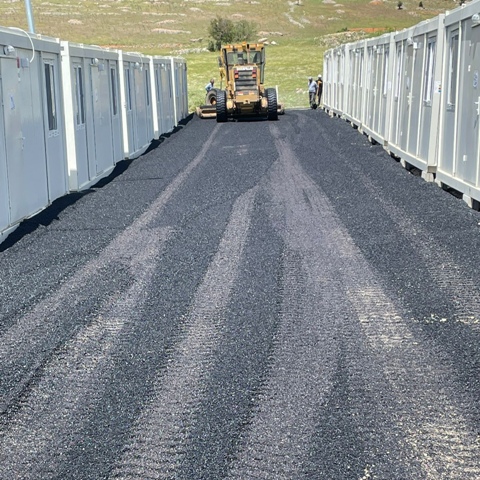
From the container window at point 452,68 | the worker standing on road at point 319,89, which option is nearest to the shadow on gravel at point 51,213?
the container window at point 452,68

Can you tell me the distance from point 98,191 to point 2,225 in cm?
414

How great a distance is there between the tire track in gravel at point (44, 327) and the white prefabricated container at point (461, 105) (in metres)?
4.80

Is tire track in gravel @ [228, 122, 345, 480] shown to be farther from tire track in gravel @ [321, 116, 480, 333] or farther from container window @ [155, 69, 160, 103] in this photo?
container window @ [155, 69, 160, 103]

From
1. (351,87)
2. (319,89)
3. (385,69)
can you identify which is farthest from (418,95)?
(319,89)

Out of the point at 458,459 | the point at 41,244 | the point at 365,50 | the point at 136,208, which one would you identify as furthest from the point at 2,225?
the point at 365,50

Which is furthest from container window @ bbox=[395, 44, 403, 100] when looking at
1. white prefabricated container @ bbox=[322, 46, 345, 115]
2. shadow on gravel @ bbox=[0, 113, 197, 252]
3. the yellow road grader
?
the yellow road grader

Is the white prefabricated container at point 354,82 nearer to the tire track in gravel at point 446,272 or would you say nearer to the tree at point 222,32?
the tire track in gravel at point 446,272

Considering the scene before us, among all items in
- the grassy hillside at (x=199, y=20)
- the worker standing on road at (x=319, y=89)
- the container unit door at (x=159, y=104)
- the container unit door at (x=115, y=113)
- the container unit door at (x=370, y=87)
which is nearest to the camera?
the container unit door at (x=115, y=113)

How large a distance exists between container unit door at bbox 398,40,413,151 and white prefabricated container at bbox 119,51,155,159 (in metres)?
6.09

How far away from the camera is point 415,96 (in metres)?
16.1

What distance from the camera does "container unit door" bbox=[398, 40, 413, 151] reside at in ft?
55.0

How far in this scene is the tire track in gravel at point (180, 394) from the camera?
176 inches

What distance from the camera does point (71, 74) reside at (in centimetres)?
1384

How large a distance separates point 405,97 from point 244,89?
1594cm
